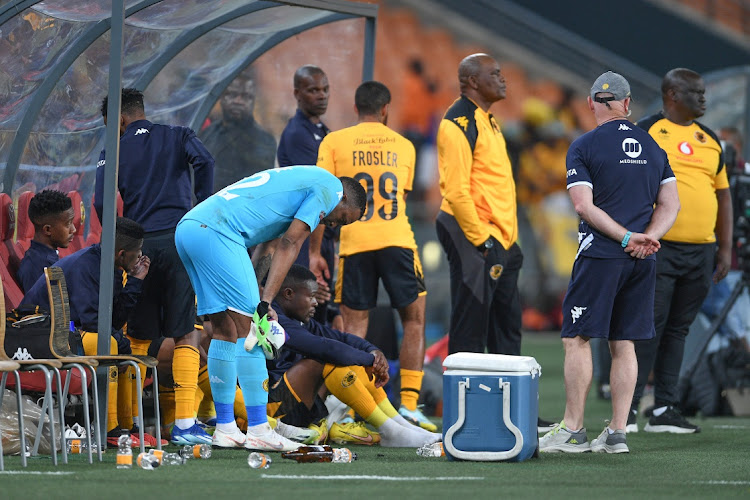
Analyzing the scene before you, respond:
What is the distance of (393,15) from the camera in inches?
888

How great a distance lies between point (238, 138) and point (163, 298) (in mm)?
2594

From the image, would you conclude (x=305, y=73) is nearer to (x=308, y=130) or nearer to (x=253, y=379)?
(x=308, y=130)

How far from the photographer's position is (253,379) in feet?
22.7

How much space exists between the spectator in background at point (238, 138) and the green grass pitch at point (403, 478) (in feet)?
10.7

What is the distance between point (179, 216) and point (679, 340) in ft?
12.2

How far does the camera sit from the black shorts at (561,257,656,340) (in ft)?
23.3

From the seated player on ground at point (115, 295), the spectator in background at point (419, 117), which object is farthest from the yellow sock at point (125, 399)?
the spectator in background at point (419, 117)

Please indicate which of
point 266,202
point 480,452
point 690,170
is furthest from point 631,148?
point 266,202

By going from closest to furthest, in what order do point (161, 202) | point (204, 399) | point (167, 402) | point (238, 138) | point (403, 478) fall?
point (403, 478) → point (161, 202) → point (167, 402) → point (204, 399) → point (238, 138)

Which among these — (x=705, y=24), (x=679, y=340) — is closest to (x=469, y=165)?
(x=679, y=340)

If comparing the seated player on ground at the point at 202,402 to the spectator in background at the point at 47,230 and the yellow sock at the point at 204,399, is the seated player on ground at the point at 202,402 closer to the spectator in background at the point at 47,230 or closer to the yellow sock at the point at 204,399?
the yellow sock at the point at 204,399

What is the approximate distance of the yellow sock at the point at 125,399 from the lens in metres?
7.63

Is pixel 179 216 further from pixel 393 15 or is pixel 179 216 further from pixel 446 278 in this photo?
pixel 393 15

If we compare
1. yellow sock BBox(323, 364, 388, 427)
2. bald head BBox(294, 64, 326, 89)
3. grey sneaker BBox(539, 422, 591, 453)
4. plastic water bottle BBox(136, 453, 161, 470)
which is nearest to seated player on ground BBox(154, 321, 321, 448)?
yellow sock BBox(323, 364, 388, 427)
